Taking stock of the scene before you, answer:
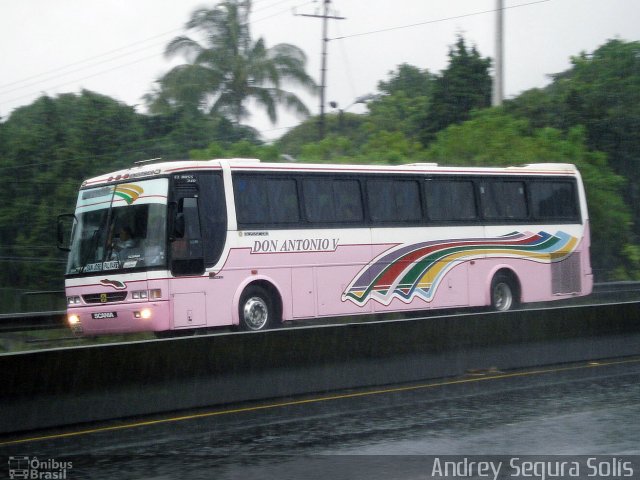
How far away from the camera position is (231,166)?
→ 18406mm

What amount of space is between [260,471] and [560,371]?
6.44 meters

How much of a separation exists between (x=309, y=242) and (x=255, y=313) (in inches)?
75.8

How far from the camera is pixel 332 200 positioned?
66.0ft

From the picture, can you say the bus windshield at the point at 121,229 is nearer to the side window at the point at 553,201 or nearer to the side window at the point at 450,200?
the side window at the point at 450,200

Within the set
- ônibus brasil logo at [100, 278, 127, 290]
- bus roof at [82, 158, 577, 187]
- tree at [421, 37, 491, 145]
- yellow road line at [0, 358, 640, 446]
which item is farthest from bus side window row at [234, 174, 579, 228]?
tree at [421, 37, 491, 145]

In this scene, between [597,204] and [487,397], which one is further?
[597,204]

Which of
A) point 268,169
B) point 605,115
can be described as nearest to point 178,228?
point 268,169

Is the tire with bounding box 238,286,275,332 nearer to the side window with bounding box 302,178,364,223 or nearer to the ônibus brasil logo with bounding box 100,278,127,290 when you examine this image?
the side window with bounding box 302,178,364,223

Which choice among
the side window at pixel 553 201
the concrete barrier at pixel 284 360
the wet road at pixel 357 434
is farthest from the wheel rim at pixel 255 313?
the side window at pixel 553 201

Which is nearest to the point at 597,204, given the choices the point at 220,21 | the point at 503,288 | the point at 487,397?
the point at 503,288

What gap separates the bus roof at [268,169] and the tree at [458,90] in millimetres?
24606

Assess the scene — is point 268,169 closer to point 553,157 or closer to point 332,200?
point 332,200

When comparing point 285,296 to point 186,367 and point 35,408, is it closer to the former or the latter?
point 186,367

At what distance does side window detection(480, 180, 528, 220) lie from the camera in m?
23.0
